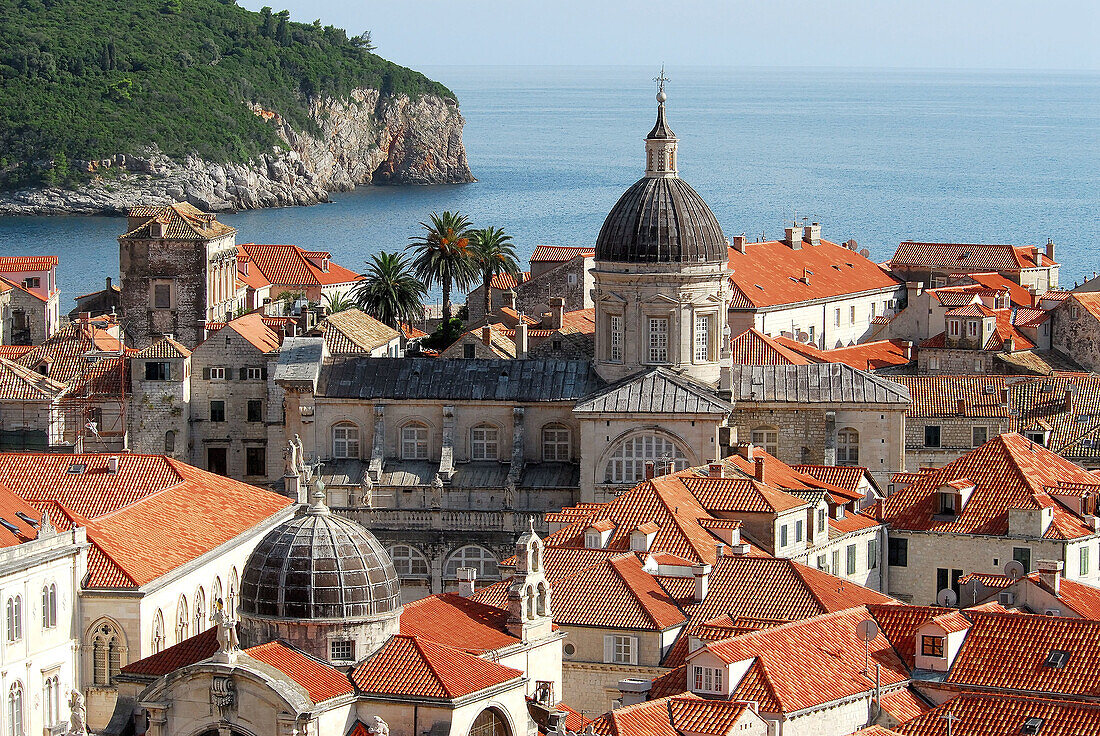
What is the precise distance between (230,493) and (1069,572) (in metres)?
27.3

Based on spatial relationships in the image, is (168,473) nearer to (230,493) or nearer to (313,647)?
(230,493)

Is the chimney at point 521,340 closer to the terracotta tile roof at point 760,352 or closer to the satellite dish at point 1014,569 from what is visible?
the terracotta tile roof at point 760,352

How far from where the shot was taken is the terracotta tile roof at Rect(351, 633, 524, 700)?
52.8 m

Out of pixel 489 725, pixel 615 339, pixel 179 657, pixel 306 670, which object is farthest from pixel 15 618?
pixel 615 339

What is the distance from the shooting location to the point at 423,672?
53281mm

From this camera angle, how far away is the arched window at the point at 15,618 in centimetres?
6838

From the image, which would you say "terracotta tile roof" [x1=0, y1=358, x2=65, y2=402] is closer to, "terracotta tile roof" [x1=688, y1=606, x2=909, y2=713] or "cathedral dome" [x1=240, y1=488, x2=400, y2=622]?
"terracotta tile roof" [x1=688, y1=606, x2=909, y2=713]

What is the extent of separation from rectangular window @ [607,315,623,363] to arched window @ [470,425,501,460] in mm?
4803

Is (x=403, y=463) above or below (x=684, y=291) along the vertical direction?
below

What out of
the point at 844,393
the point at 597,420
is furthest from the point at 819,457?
the point at 597,420

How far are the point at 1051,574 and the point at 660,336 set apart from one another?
22224 mm

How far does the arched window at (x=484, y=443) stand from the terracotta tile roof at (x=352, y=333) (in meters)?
7.46

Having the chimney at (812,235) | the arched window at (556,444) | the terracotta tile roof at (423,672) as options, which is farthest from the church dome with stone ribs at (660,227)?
the chimney at (812,235)

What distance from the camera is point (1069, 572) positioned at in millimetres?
77188
